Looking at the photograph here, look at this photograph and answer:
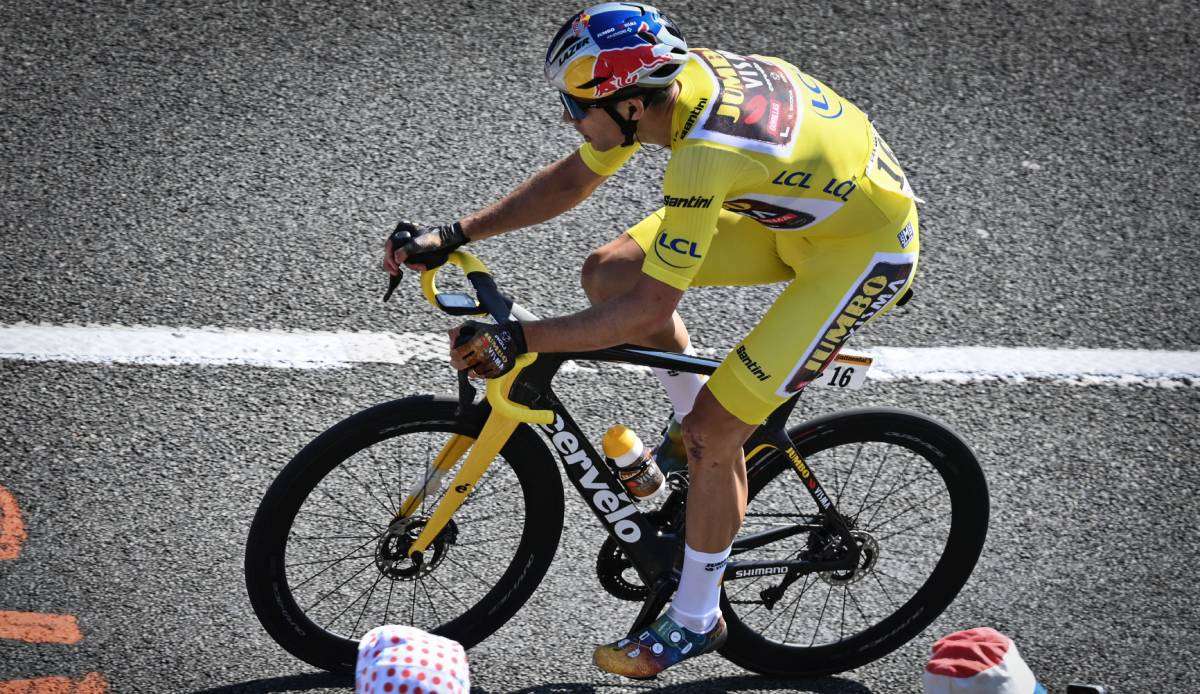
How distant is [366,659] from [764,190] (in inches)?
66.9

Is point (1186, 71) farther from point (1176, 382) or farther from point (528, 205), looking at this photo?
point (528, 205)

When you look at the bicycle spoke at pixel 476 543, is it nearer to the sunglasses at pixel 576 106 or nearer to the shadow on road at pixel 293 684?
the shadow on road at pixel 293 684

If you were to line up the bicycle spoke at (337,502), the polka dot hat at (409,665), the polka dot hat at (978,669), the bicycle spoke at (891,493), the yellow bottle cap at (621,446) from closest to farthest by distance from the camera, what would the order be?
the polka dot hat at (409,665)
the polka dot hat at (978,669)
the yellow bottle cap at (621,446)
the bicycle spoke at (337,502)
the bicycle spoke at (891,493)

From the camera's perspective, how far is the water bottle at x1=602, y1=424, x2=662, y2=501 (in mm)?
3742

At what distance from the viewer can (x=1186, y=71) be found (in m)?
7.07

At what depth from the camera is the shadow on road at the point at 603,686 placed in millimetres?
3900

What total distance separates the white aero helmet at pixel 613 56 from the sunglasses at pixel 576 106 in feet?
0.08

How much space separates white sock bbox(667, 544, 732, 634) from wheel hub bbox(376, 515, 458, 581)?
76cm

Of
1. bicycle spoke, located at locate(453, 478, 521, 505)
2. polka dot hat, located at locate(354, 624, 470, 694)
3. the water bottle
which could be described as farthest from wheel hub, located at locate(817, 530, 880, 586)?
polka dot hat, located at locate(354, 624, 470, 694)

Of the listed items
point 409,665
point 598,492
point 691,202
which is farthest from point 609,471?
point 409,665

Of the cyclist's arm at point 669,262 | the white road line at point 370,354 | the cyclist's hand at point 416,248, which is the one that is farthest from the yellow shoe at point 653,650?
the white road line at point 370,354

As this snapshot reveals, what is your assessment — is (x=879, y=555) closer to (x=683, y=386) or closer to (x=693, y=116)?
(x=683, y=386)

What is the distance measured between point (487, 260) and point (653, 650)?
2.32 metres

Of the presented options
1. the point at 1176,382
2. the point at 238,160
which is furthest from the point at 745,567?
the point at 238,160
